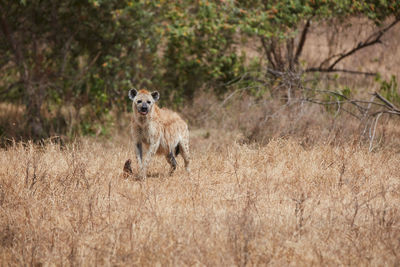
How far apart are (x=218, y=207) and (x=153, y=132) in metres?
1.95

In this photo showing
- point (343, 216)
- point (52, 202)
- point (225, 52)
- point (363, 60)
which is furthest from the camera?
point (363, 60)

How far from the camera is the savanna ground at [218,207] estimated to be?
435cm

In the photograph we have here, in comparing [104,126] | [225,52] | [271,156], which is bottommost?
[104,126]

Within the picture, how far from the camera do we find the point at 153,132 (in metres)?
7.11

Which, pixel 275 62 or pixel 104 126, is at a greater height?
pixel 275 62

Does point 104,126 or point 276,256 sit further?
point 104,126

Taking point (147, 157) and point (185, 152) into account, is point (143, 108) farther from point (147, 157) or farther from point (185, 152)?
point (185, 152)

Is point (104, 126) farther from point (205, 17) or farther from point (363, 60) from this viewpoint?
point (363, 60)

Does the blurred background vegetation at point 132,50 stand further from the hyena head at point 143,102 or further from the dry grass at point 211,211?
the hyena head at point 143,102

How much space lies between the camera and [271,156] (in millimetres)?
7496

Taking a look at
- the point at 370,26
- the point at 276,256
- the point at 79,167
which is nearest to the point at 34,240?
the point at 79,167

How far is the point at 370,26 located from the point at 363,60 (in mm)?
1223

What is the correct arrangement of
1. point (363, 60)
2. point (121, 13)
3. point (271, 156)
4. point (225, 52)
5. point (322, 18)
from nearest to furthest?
1. point (271, 156)
2. point (121, 13)
3. point (322, 18)
4. point (225, 52)
5. point (363, 60)

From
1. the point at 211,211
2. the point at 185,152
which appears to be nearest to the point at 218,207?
the point at 211,211
